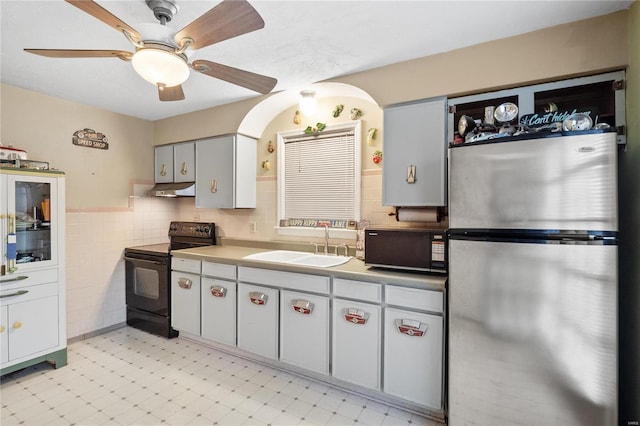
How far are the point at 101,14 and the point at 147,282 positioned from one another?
284 centimetres

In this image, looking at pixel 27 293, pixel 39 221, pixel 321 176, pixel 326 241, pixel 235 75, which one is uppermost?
pixel 235 75

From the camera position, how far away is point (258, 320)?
2.67 meters

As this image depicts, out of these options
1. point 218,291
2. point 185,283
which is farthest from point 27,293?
point 218,291

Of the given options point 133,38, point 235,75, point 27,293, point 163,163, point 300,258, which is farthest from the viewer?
point 163,163

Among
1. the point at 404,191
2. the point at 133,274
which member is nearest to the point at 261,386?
the point at 404,191

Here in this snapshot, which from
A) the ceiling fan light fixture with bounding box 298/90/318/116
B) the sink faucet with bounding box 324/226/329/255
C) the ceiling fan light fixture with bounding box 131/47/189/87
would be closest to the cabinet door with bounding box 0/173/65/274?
the ceiling fan light fixture with bounding box 131/47/189/87

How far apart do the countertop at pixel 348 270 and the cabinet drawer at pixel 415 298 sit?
3 cm

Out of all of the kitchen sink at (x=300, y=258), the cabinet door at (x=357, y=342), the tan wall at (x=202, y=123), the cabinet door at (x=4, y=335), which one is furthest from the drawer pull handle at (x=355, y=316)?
the cabinet door at (x=4, y=335)

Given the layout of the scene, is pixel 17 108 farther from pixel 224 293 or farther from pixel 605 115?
pixel 605 115

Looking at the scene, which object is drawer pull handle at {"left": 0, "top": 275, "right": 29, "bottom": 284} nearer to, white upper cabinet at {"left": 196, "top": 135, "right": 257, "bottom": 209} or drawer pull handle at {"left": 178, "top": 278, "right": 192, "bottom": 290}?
drawer pull handle at {"left": 178, "top": 278, "right": 192, "bottom": 290}

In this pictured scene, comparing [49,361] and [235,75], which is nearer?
[235,75]

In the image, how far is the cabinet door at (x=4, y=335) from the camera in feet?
7.84

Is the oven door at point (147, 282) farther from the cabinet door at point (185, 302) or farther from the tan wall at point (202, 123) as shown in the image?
the tan wall at point (202, 123)

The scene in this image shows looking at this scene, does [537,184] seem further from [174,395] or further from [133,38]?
[174,395]
